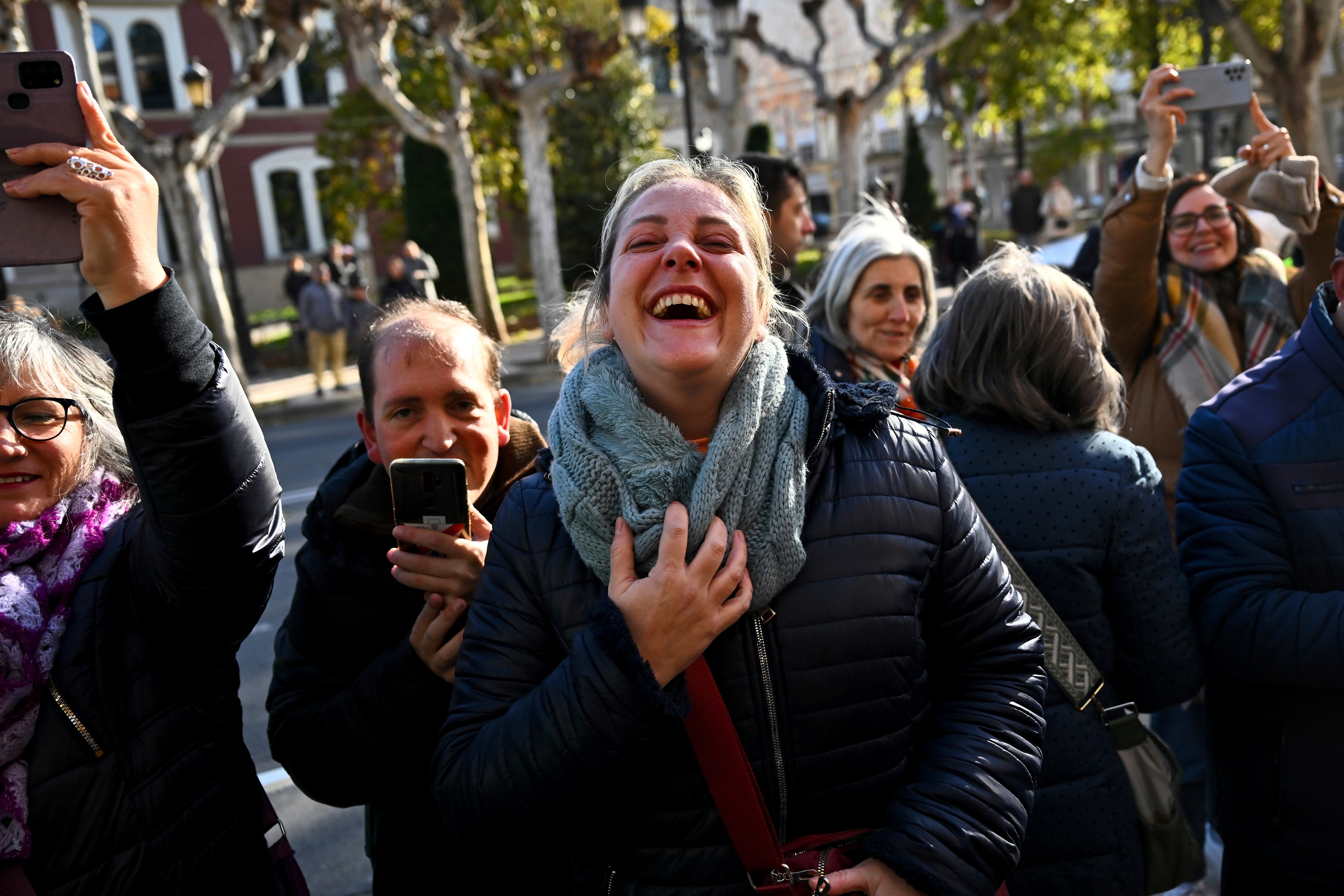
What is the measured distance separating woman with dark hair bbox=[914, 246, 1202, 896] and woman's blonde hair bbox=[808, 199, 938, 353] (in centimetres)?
134

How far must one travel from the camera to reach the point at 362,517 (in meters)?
2.16

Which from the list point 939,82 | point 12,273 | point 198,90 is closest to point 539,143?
point 198,90

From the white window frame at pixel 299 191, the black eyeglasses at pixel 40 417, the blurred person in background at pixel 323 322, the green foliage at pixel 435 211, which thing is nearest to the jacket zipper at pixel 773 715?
the black eyeglasses at pixel 40 417

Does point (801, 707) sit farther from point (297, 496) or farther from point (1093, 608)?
point (297, 496)

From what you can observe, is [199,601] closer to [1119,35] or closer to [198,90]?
[198,90]

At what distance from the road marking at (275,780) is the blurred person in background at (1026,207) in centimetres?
1841

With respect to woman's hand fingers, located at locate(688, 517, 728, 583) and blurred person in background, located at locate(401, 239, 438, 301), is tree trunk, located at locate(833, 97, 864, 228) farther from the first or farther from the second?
woman's hand fingers, located at locate(688, 517, 728, 583)

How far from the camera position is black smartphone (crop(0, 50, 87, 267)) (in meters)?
1.48

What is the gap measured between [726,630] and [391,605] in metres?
0.85

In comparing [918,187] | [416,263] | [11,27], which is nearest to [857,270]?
[11,27]

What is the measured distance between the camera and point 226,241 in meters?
A: 17.3

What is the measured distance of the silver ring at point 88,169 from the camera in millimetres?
1492

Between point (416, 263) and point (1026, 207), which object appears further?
point (1026, 207)

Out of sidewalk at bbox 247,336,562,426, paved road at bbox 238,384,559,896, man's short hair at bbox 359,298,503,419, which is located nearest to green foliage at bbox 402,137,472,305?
sidewalk at bbox 247,336,562,426
